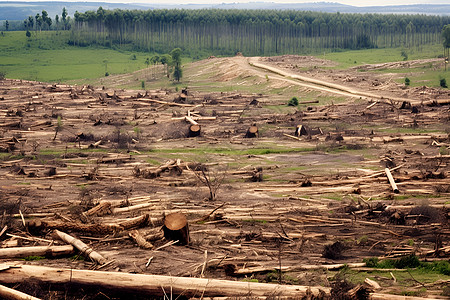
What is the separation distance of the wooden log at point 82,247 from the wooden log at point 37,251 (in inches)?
8.8

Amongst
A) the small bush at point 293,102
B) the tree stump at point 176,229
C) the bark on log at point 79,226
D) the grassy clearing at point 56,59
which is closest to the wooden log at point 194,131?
the small bush at point 293,102

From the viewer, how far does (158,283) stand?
12.0 meters

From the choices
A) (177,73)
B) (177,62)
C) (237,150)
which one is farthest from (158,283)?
(177,73)

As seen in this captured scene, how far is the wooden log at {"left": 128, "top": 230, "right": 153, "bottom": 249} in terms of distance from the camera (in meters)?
14.9

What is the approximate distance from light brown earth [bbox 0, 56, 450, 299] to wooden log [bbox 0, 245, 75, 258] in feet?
0.96

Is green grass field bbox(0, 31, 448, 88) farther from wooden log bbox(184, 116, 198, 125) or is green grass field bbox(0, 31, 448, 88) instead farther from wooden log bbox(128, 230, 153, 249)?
wooden log bbox(128, 230, 153, 249)

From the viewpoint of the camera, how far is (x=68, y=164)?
27.9 metres

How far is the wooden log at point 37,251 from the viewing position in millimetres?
13906

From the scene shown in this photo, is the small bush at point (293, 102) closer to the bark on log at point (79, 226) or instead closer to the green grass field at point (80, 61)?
the green grass field at point (80, 61)

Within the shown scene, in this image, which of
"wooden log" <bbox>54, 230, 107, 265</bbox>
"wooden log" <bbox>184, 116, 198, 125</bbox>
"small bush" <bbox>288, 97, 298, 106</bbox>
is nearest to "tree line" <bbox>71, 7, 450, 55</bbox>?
"small bush" <bbox>288, 97, 298, 106</bbox>

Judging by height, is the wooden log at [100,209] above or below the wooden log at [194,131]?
above

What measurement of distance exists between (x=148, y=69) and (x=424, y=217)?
7183 cm

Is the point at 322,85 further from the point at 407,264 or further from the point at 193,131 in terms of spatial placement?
the point at 407,264

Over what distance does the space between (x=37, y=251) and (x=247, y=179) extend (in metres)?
12.4
